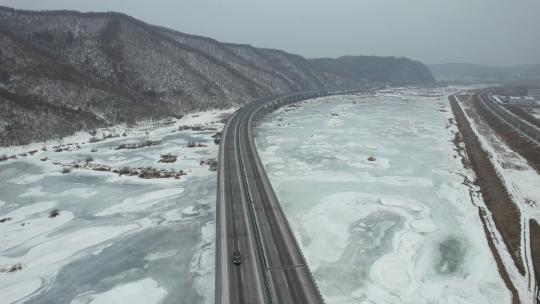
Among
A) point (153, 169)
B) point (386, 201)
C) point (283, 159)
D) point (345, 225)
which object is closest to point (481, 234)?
point (386, 201)

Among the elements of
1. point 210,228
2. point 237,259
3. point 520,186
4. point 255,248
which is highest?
point 237,259

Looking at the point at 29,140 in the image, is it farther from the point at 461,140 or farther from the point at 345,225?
the point at 461,140

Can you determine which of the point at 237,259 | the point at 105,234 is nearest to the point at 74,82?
the point at 105,234

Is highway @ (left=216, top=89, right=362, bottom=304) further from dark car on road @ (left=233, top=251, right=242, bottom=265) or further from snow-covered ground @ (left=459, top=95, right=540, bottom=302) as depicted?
snow-covered ground @ (left=459, top=95, right=540, bottom=302)

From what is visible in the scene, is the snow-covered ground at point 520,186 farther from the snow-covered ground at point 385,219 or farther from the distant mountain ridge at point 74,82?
the distant mountain ridge at point 74,82

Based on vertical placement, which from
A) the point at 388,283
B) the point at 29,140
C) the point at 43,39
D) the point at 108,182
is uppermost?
the point at 43,39

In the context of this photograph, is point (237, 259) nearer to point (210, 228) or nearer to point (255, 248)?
point (255, 248)
